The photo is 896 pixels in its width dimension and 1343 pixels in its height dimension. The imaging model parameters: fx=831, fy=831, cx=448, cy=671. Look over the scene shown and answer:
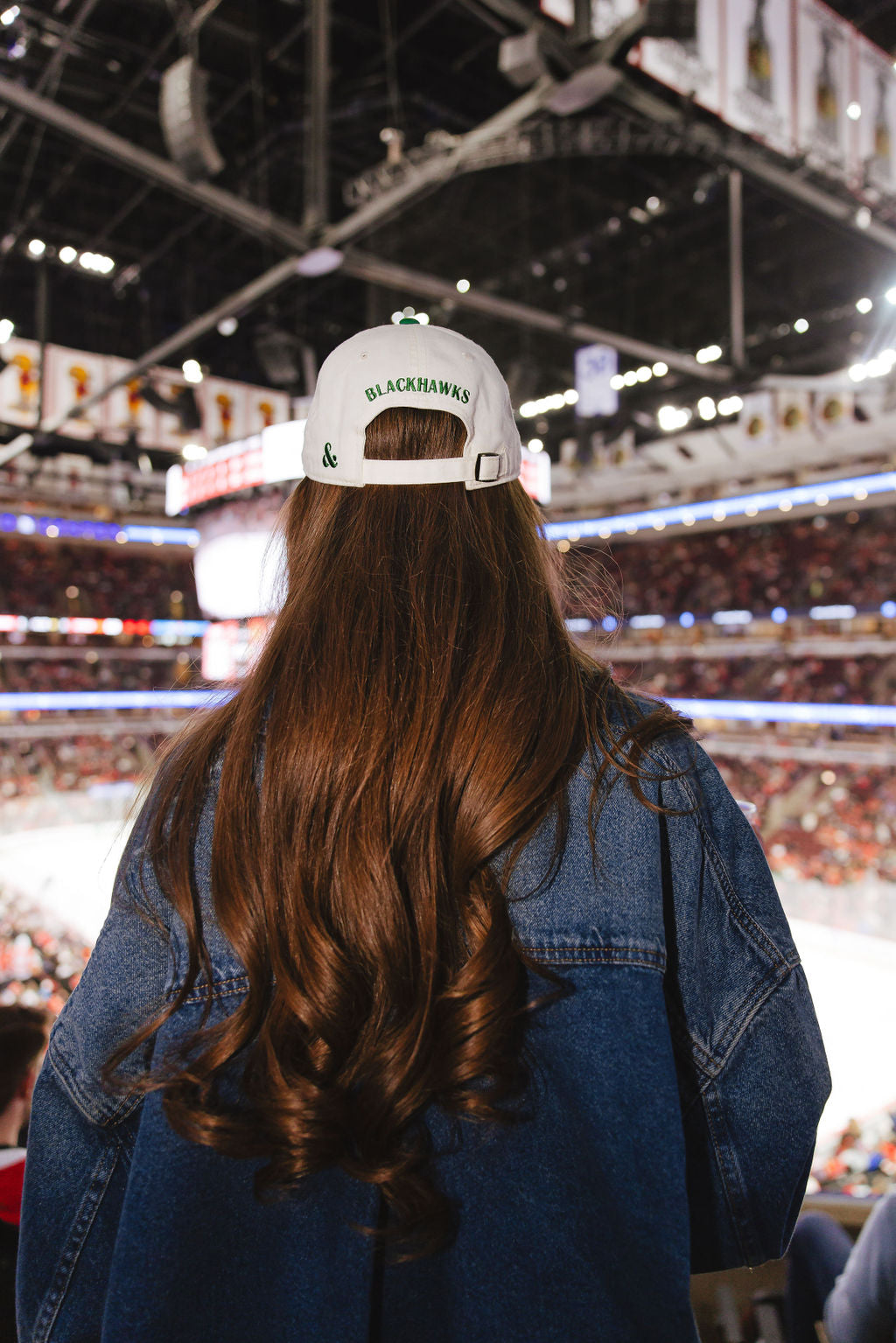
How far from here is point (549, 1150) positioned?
706 mm

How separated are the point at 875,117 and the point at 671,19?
6.10 ft

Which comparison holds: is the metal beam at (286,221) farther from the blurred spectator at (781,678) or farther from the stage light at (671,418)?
the blurred spectator at (781,678)

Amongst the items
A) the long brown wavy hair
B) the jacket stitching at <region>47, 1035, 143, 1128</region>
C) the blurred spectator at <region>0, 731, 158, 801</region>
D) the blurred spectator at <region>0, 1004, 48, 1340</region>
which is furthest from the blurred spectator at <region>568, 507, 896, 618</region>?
the jacket stitching at <region>47, 1035, 143, 1128</region>

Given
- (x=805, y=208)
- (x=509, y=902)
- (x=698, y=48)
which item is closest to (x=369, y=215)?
(x=698, y=48)

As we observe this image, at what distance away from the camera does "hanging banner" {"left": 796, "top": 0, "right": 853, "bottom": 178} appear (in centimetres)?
372

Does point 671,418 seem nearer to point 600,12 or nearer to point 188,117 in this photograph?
point 188,117

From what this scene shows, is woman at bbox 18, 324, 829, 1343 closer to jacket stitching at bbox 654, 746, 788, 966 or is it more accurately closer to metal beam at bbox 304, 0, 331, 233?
jacket stitching at bbox 654, 746, 788, 966

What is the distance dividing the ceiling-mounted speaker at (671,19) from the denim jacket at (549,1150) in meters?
3.14

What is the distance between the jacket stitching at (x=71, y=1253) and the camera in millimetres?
746

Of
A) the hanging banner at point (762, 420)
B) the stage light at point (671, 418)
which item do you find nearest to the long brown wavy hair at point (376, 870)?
the stage light at point (671, 418)

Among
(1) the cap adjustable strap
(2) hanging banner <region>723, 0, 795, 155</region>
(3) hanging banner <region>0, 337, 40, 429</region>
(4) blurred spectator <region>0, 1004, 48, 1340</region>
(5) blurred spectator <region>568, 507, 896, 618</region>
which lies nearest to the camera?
(1) the cap adjustable strap

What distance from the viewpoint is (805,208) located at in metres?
4.57

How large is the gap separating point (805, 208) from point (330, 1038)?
5248 millimetres

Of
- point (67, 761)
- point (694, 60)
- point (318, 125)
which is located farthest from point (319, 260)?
point (67, 761)
